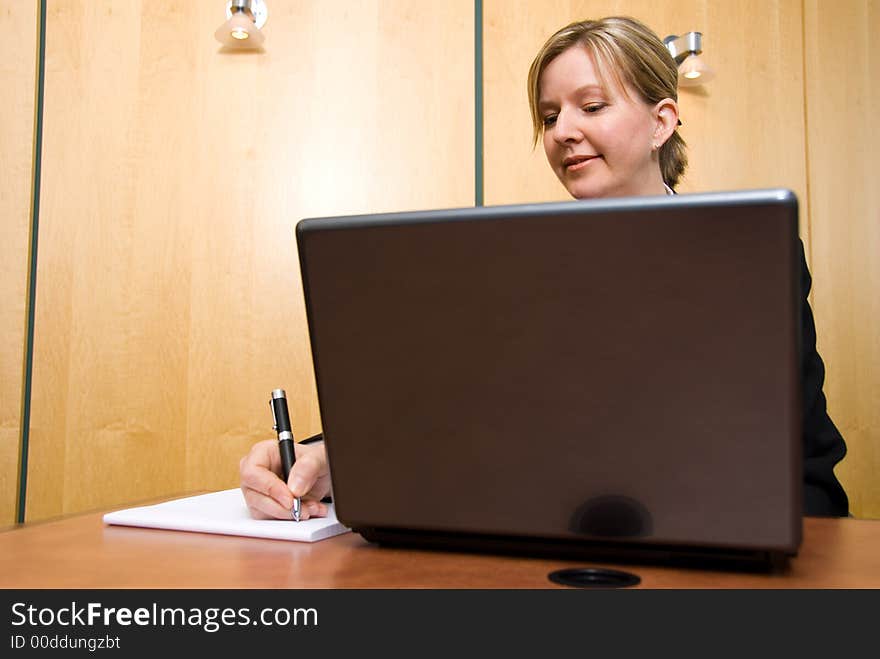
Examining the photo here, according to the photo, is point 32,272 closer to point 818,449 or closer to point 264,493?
point 264,493

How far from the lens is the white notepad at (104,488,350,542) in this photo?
0.65 metres

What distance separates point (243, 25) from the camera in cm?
199

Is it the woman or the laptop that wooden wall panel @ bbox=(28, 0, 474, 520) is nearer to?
the woman

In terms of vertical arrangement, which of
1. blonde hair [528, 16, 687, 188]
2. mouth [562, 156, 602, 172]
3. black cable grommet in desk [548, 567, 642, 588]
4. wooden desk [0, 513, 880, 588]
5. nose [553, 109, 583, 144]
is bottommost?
wooden desk [0, 513, 880, 588]

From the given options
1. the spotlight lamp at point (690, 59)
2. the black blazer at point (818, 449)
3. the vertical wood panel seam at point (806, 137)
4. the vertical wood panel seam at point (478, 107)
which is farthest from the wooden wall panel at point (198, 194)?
the black blazer at point (818, 449)

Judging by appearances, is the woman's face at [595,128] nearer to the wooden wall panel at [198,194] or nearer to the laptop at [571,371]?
the wooden wall panel at [198,194]

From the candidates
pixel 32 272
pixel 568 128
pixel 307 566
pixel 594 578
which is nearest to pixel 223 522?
pixel 307 566

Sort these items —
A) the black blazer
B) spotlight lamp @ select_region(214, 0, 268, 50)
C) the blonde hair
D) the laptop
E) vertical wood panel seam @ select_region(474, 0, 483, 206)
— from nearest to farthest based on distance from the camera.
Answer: the laptop → the black blazer → the blonde hair → spotlight lamp @ select_region(214, 0, 268, 50) → vertical wood panel seam @ select_region(474, 0, 483, 206)

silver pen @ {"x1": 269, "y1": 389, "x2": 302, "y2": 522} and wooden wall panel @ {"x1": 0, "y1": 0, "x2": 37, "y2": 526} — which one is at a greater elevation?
wooden wall panel @ {"x1": 0, "y1": 0, "x2": 37, "y2": 526}

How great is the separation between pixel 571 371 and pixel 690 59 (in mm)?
1872

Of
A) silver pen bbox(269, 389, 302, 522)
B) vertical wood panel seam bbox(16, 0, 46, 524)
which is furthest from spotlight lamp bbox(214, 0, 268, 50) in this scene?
silver pen bbox(269, 389, 302, 522)

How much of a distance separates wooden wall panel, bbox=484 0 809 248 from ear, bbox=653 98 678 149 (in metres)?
0.65

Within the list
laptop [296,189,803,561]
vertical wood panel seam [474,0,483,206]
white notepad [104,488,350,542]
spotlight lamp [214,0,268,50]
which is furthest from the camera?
vertical wood panel seam [474,0,483,206]
